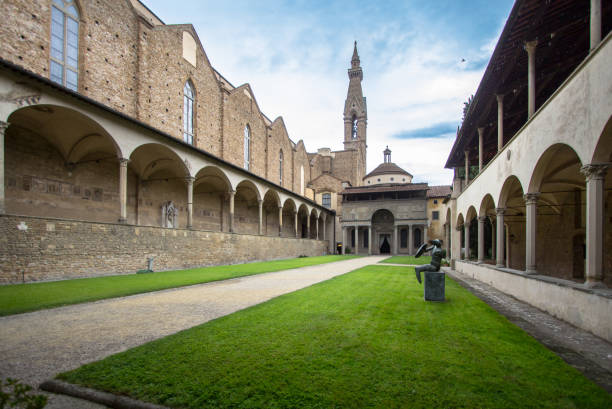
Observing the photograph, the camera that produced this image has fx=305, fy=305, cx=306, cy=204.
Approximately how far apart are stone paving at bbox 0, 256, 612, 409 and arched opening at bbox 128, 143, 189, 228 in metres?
11.5

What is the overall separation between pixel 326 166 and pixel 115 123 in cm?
4437

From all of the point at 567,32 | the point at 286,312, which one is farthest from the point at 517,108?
the point at 286,312

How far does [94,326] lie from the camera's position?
16.5ft

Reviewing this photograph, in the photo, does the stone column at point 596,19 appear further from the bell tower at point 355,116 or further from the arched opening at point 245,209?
the bell tower at point 355,116

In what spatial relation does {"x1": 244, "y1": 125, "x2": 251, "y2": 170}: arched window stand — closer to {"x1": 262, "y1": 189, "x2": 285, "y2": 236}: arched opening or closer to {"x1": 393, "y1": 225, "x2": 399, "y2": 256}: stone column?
{"x1": 262, "y1": 189, "x2": 285, "y2": 236}: arched opening

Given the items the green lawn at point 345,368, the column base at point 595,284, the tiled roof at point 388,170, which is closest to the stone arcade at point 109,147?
the green lawn at point 345,368

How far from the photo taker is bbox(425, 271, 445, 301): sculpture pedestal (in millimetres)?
7184

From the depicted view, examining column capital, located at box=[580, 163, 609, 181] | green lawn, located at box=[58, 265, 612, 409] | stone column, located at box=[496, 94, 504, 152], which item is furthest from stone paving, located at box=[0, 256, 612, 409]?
stone column, located at box=[496, 94, 504, 152]

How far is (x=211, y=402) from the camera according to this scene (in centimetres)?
266

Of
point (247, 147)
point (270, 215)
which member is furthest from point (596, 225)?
point (270, 215)

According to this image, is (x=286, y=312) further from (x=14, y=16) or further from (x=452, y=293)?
(x=14, y=16)

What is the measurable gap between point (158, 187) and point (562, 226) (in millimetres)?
23151

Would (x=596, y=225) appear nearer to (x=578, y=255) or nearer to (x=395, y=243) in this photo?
(x=578, y=255)

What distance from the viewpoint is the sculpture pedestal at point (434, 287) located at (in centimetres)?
718
